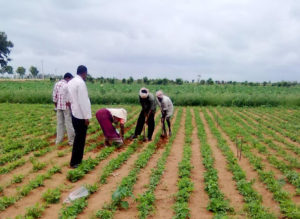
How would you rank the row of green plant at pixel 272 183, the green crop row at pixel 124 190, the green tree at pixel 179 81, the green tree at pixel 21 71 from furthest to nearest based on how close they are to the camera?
1. the green tree at pixel 21 71
2. the green tree at pixel 179 81
3. the row of green plant at pixel 272 183
4. the green crop row at pixel 124 190

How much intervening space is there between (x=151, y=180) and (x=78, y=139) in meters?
1.76

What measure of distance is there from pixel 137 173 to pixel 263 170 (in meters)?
2.77

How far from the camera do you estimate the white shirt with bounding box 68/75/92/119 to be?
5.14 meters

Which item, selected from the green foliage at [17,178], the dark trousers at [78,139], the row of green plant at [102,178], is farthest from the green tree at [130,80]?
the green foliage at [17,178]

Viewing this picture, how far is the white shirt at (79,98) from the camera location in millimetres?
5140

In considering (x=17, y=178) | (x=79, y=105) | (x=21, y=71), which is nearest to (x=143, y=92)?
(x=79, y=105)

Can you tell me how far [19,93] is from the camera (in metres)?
20.4

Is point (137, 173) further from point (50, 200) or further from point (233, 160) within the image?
point (233, 160)

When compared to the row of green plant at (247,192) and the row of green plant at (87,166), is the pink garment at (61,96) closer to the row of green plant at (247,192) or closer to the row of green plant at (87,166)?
the row of green plant at (87,166)

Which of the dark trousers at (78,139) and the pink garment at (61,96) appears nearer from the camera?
the dark trousers at (78,139)

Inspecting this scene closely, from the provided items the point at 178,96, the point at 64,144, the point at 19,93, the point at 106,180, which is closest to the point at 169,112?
the point at 64,144

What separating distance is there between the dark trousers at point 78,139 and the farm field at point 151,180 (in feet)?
0.79

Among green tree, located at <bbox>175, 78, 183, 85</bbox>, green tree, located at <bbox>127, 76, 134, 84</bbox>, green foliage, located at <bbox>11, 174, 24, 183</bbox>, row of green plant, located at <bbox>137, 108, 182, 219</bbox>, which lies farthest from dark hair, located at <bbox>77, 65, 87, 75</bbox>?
green tree, located at <bbox>127, 76, 134, 84</bbox>

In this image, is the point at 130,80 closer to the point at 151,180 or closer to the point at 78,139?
the point at 78,139
